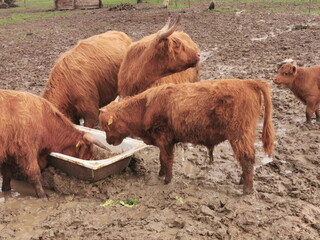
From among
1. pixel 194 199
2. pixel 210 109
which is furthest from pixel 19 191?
pixel 210 109

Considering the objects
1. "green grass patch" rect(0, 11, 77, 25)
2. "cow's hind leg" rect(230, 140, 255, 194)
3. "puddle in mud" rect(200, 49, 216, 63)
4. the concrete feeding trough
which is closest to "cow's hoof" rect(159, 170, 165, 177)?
the concrete feeding trough

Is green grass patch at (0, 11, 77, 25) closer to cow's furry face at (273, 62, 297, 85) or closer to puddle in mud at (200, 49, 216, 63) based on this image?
puddle in mud at (200, 49, 216, 63)

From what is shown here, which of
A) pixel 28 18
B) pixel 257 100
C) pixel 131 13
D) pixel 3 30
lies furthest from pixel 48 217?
pixel 28 18

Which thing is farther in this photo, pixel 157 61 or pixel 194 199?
pixel 157 61

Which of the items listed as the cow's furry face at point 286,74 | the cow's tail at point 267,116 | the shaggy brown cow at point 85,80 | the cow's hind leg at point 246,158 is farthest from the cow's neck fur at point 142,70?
the cow's furry face at point 286,74

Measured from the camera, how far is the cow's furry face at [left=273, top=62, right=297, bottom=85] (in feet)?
21.7

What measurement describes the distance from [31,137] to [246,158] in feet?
8.24

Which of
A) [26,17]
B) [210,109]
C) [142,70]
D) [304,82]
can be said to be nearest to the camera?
[210,109]

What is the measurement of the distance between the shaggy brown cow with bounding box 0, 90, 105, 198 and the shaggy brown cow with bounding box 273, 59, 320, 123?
346 cm

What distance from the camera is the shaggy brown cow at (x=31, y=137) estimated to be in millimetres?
4590

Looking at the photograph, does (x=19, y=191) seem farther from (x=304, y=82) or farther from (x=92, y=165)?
(x=304, y=82)

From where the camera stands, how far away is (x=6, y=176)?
4.93 metres

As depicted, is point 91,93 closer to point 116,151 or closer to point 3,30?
point 116,151

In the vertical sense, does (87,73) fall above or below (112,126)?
above
